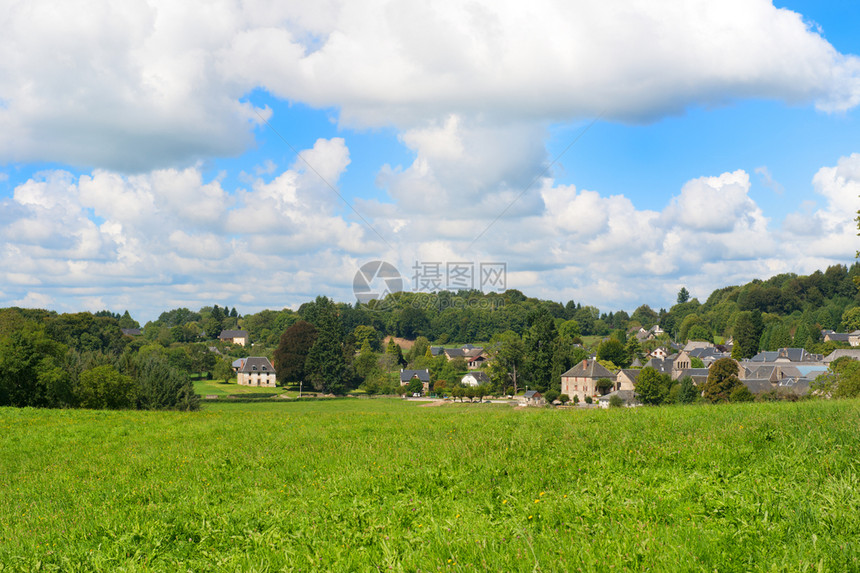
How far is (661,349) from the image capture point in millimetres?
155750

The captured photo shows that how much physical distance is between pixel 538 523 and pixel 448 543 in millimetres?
1378

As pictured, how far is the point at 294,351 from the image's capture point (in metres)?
100

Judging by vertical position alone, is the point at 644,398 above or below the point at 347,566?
below

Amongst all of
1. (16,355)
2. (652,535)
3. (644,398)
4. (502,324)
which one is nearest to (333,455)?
(652,535)

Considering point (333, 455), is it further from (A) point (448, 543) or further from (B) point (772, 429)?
(B) point (772, 429)

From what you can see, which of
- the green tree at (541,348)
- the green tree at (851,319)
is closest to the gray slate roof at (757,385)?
the green tree at (541,348)

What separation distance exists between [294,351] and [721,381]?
65377mm

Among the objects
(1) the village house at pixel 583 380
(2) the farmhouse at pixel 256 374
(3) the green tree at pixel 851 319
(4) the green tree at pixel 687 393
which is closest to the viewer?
(4) the green tree at pixel 687 393

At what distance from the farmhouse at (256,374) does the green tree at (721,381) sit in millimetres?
76754

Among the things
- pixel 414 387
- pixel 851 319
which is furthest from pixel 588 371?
pixel 851 319

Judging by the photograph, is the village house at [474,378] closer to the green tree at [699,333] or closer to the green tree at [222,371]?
the green tree at [222,371]

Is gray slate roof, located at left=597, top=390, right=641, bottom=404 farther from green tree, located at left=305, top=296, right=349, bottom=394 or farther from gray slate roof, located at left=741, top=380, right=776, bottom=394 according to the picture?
green tree, located at left=305, top=296, right=349, bottom=394

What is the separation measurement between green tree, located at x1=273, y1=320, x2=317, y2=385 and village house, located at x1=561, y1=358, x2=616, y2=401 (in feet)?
139

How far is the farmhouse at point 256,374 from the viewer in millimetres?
112938
